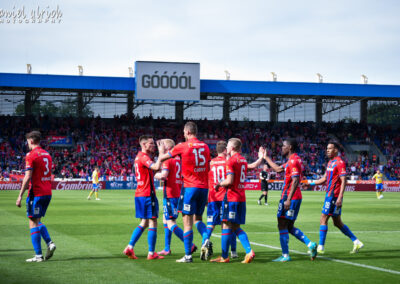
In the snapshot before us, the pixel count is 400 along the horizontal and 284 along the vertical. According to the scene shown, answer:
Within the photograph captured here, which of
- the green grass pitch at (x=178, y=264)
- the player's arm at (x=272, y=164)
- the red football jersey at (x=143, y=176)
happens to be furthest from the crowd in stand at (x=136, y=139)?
the player's arm at (x=272, y=164)

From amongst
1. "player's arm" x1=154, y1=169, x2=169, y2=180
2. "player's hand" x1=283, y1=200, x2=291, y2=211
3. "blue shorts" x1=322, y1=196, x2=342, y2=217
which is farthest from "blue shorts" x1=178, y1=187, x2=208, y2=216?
"blue shorts" x1=322, y1=196, x2=342, y2=217

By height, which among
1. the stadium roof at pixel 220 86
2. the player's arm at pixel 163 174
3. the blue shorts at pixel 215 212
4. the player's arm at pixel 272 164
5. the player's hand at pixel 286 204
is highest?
the stadium roof at pixel 220 86

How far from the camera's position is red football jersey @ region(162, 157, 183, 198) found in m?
10.8

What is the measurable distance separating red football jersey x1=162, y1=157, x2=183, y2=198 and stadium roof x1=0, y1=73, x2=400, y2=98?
4152 centimetres

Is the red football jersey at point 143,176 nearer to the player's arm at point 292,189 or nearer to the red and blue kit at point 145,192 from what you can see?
the red and blue kit at point 145,192

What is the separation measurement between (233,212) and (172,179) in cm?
160

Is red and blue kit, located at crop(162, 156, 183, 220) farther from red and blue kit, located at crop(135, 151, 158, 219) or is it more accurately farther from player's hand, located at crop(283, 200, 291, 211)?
player's hand, located at crop(283, 200, 291, 211)

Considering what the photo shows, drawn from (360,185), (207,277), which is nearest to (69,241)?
(207,277)

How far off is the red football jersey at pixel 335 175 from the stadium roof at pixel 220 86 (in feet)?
135

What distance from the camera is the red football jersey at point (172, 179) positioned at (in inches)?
424

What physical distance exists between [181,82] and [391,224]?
34.3 meters

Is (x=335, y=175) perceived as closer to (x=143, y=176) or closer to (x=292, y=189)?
(x=292, y=189)

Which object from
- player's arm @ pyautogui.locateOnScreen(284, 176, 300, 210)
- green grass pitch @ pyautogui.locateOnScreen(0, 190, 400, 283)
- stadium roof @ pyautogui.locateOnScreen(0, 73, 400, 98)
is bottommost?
green grass pitch @ pyautogui.locateOnScreen(0, 190, 400, 283)

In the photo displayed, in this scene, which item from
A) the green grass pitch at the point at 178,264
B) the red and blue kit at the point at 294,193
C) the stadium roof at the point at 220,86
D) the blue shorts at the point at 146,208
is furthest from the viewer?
the stadium roof at the point at 220,86
